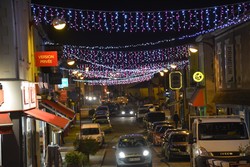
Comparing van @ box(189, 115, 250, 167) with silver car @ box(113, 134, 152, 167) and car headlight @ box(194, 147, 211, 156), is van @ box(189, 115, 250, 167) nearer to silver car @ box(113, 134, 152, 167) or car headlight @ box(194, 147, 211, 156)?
car headlight @ box(194, 147, 211, 156)

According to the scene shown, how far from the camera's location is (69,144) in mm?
40281

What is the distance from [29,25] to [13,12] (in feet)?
16.9

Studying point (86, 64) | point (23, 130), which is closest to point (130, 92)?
point (86, 64)

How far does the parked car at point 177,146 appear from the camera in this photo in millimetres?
27586

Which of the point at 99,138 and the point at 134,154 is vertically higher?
the point at 134,154

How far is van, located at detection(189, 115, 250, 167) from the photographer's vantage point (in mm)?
18844

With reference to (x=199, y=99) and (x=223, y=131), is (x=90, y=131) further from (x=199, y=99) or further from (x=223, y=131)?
(x=223, y=131)

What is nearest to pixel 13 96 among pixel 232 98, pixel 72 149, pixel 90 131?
pixel 232 98

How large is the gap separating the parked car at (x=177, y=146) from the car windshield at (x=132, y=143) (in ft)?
9.98

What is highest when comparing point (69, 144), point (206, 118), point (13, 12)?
point (13, 12)

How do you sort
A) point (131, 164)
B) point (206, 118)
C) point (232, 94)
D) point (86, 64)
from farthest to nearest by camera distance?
point (86, 64) < point (232, 94) < point (131, 164) < point (206, 118)

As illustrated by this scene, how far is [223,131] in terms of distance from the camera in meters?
19.8

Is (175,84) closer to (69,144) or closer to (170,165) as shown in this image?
(69,144)

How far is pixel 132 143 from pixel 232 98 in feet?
27.9
